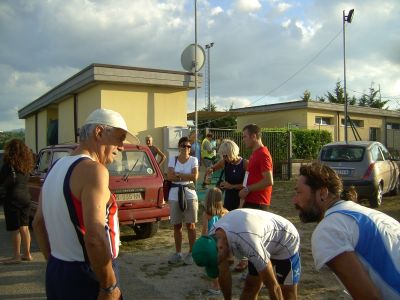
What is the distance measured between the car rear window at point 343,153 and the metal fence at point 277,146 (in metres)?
6.79

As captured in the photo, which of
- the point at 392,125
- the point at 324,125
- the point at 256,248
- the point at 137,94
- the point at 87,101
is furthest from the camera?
the point at 392,125

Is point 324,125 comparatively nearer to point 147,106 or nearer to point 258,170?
point 147,106

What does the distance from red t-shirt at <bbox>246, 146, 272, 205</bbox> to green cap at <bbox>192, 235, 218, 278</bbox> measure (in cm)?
206

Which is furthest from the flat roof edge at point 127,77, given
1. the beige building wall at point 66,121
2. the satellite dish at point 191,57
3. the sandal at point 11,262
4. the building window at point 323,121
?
the building window at point 323,121

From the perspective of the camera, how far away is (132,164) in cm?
781

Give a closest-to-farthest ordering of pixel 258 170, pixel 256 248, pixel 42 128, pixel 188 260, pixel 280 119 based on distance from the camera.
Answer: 1. pixel 256 248
2. pixel 258 170
3. pixel 188 260
4. pixel 42 128
5. pixel 280 119

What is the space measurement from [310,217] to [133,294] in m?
3.46

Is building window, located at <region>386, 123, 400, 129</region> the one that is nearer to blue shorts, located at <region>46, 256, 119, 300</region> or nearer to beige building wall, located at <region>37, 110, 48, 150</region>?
beige building wall, located at <region>37, 110, 48, 150</region>

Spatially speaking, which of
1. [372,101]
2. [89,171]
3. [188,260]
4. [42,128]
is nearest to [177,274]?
[188,260]

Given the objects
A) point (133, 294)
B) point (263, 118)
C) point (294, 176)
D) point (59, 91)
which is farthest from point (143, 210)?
point (263, 118)

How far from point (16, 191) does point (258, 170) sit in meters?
3.62

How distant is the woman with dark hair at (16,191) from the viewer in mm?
6539

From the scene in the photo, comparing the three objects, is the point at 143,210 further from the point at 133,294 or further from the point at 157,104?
the point at 157,104

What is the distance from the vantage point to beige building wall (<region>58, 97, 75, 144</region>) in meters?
17.0
